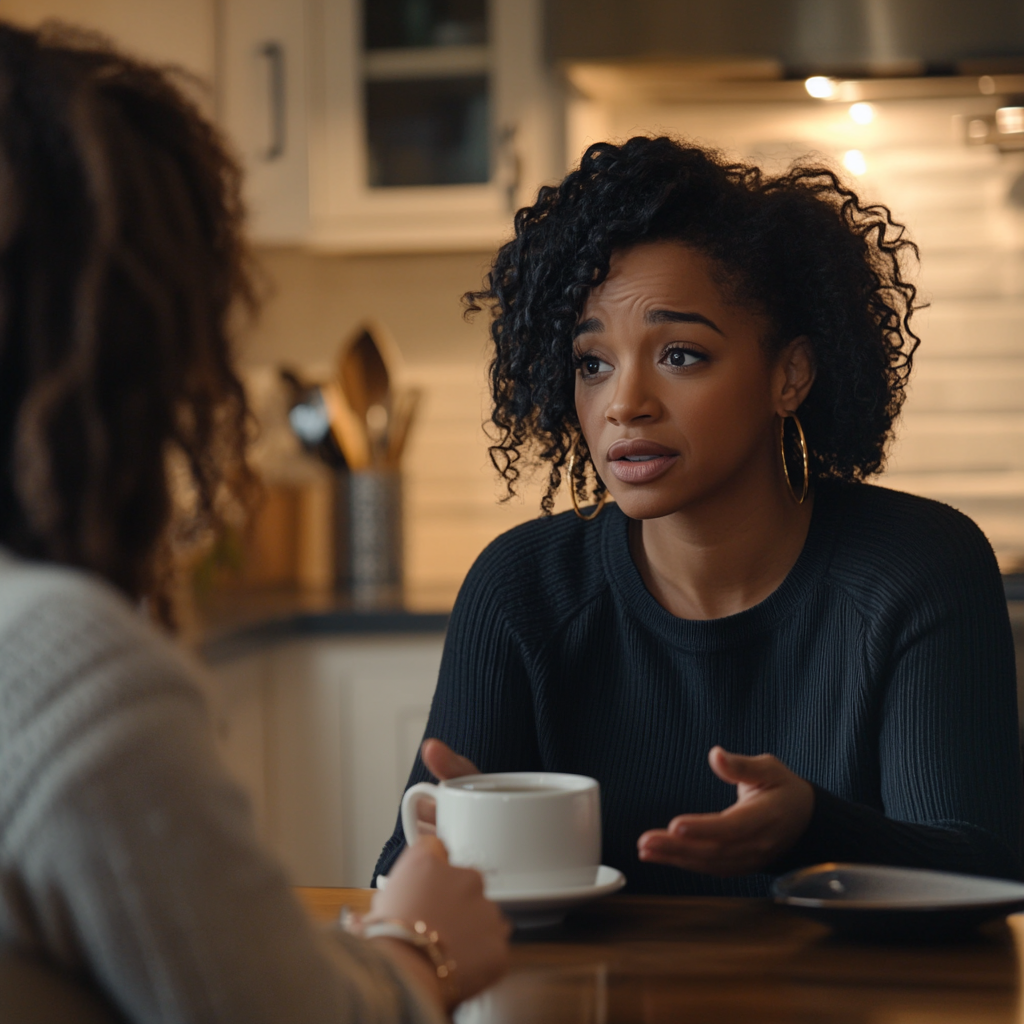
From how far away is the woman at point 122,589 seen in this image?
498 millimetres

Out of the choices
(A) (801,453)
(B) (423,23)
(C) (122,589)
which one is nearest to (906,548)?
(A) (801,453)

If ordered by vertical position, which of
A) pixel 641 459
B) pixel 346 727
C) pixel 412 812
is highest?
pixel 641 459

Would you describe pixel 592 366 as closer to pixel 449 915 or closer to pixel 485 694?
pixel 485 694

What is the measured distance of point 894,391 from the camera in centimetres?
146

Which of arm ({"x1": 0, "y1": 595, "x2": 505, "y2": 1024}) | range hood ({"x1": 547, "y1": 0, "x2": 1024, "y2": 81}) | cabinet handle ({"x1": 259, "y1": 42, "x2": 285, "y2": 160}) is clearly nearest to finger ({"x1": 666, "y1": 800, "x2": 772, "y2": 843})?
arm ({"x1": 0, "y1": 595, "x2": 505, "y2": 1024})

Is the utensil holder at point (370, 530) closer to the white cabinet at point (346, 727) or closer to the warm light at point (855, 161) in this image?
the white cabinet at point (346, 727)

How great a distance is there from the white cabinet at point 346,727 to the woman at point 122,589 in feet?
5.94

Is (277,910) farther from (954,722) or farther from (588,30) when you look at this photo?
(588,30)

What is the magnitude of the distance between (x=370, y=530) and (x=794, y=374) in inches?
62.9

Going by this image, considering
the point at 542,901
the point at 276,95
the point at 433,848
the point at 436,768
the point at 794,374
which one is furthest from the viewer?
the point at 276,95

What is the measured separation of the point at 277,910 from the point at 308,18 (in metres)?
2.56

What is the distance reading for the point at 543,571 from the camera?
1.41 meters

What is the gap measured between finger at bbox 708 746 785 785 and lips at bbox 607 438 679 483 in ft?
1.38

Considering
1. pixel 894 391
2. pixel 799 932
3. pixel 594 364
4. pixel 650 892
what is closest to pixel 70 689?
pixel 799 932
